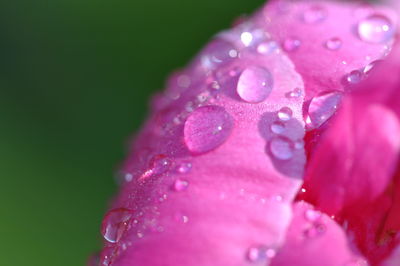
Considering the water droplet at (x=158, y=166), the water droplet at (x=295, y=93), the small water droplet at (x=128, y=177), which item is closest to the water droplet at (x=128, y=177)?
the small water droplet at (x=128, y=177)

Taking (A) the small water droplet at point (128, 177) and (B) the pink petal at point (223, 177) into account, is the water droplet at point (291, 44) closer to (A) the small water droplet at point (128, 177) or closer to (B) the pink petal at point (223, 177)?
(B) the pink petal at point (223, 177)

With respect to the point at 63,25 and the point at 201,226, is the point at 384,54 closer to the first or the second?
the point at 201,226

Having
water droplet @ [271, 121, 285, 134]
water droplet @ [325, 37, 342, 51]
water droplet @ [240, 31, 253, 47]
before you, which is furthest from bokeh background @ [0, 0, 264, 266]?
water droplet @ [271, 121, 285, 134]

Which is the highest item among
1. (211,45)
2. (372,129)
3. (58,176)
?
(372,129)

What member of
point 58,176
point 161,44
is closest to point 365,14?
point 58,176

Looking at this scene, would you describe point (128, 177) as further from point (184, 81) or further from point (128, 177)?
point (184, 81)

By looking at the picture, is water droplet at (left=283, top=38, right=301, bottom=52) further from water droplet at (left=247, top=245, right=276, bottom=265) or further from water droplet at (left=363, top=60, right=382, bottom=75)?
water droplet at (left=247, top=245, right=276, bottom=265)
